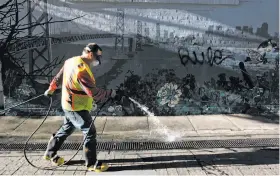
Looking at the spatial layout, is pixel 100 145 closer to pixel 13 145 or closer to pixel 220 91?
pixel 13 145

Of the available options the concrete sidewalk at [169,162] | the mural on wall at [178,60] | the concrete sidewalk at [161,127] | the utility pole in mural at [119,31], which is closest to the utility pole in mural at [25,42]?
the mural on wall at [178,60]

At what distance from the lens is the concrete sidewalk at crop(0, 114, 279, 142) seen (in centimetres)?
670

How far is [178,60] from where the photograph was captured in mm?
8047

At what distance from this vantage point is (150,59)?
7996 mm

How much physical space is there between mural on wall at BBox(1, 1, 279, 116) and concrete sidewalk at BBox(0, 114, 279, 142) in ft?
1.21

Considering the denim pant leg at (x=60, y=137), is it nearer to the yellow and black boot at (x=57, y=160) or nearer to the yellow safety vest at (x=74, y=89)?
the yellow and black boot at (x=57, y=160)

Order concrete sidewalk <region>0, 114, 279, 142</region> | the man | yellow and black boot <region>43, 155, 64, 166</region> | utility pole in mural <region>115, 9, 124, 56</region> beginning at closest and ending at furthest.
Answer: the man
yellow and black boot <region>43, 155, 64, 166</region>
concrete sidewalk <region>0, 114, 279, 142</region>
utility pole in mural <region>115, 9, 124, 56</region>

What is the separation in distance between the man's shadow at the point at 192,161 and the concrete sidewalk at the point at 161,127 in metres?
0.95

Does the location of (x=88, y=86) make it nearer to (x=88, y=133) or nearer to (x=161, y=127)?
(x=88, y=133)

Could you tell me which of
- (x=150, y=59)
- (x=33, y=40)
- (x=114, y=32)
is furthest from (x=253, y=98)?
(x=33, y=40)

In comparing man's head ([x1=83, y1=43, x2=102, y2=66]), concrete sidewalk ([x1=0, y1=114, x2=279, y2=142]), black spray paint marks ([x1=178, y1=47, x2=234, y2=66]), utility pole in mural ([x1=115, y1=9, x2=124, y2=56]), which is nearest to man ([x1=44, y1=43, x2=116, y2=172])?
man's head ([x1=83, y1=43, x2=102, y2=66])

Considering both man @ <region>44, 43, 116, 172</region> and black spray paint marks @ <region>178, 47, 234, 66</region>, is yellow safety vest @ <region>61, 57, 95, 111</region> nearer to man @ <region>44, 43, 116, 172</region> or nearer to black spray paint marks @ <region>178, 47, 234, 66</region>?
man @ <region>44, 43, 116, 172</region>

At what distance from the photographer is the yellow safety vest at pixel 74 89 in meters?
4.88

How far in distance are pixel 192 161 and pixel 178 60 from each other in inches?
123
